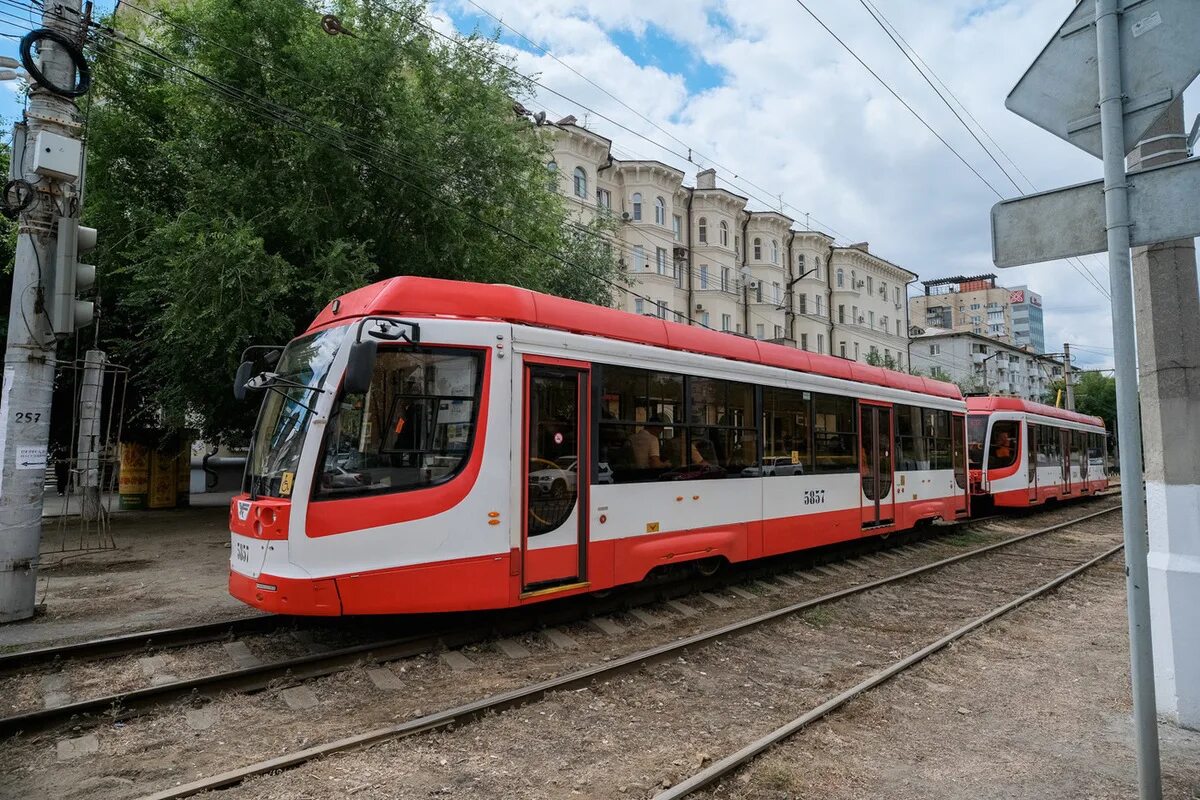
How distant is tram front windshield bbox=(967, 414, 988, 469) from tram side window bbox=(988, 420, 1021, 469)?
25 centimetres

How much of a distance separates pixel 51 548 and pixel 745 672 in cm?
1260

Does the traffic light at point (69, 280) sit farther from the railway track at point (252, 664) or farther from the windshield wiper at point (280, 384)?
the railway track at point (252, 664)

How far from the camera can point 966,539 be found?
14.8 meters

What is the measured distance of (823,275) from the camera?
153 ft

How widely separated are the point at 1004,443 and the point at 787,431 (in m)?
12.6

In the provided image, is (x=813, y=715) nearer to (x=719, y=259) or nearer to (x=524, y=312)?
(x=524, y=312)

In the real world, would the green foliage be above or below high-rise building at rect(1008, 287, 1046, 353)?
below

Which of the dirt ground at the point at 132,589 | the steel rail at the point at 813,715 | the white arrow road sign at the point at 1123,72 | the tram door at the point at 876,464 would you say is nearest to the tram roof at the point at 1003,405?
the tram door at the point at 876,464

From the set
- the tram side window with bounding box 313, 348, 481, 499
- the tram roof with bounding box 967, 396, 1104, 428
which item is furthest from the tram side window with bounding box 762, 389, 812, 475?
the tram roof with bounding box 967, 396, 1104, 428

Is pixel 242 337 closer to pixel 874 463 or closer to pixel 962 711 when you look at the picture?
pixel 874 463

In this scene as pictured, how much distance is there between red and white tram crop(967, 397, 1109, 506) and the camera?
19141 millimetres

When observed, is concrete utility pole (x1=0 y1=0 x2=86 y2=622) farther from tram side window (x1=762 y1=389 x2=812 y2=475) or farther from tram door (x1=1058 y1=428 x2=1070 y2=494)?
tram door (x1=1058 y1=428 x2=1070 y2=494)

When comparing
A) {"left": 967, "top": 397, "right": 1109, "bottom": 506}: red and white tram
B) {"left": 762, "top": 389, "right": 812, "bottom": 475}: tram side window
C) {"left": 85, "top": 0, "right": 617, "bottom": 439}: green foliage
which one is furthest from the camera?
{"left": 967, "top": 397, "right": 1109, "bottom": 506}: red and white tram

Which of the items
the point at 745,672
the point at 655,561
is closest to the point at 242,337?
the point at 655,561
